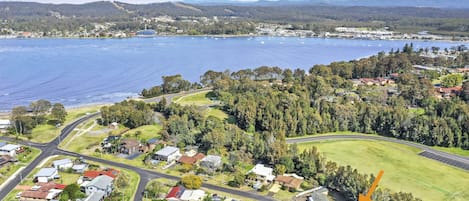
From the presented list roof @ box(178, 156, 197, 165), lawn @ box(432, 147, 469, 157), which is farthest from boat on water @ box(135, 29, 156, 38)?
lawn @ box(432, 147, 469, 157)

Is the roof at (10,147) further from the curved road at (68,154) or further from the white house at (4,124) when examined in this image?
the white house at (4,124)

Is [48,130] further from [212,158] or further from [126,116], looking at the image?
[212,158]

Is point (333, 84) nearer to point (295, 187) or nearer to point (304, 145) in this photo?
point (304, 145)

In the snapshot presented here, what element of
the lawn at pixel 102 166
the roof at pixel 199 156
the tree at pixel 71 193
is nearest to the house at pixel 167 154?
the roof at pixel 199 156

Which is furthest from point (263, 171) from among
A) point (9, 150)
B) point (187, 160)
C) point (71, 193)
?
point (9, 150)

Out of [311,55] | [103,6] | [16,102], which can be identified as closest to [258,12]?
[103,6]
